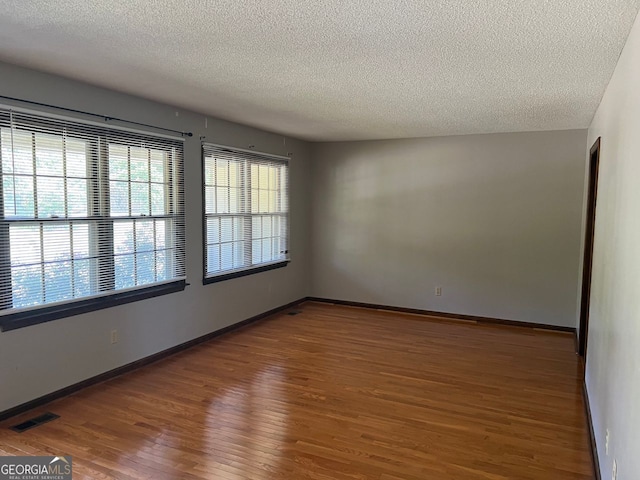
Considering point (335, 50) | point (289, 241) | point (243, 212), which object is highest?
point (335, 50)

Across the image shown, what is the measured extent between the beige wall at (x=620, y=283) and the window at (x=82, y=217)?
3.42m

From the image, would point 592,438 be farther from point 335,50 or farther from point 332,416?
point 335,50

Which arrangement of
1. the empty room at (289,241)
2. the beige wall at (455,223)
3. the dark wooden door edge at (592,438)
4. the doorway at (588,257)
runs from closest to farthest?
the empty room at (289,241), the dark wooden door edge at (592,438), the doorway at (588,257), the beige wall at (455,223)

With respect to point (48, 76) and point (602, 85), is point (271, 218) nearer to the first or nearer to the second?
point (48, 76)

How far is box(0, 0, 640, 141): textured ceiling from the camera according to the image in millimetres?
2004

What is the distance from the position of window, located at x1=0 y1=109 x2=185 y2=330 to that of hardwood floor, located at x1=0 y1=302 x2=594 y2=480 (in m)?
0.76

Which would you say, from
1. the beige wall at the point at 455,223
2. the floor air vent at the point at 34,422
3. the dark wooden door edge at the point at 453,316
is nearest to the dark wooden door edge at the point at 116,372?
the floor air vent at the point at 34,422

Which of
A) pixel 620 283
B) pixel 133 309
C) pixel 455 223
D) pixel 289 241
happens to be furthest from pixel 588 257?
pixel 133 309

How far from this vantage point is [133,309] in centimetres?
387

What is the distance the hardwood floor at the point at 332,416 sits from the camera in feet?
8.18

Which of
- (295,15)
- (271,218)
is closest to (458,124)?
(271,218)

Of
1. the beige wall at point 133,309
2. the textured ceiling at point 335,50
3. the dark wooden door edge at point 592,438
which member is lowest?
the dark wooden door edge at point 592,438

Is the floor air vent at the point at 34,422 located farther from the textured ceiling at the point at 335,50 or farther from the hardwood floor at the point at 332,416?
the textured ceiling at the point at 335,50

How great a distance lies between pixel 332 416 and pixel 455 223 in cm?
340
